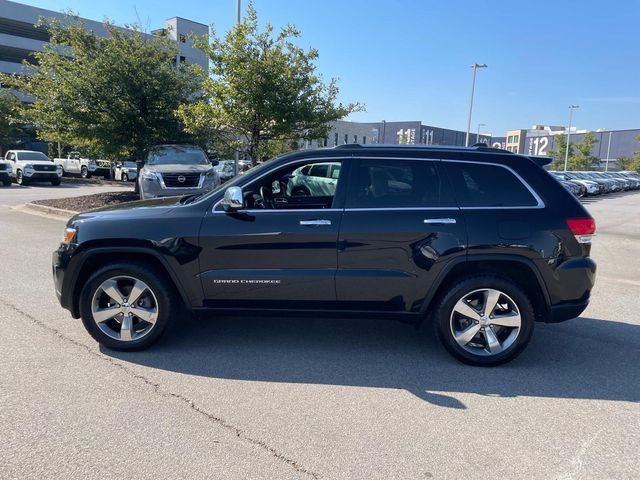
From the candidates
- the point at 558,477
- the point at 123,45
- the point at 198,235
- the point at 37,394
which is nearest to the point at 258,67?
the point at 123,45

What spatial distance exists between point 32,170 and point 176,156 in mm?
15887

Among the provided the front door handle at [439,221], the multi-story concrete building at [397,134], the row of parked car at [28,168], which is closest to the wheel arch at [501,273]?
the front door handle at [439,221]

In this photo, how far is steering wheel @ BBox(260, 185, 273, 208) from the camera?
4709mm

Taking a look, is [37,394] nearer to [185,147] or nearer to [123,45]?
[185,147]

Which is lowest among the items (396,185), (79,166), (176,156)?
(79,166)

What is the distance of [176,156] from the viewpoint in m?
13.5

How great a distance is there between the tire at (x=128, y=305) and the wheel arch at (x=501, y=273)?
2284 millimetres

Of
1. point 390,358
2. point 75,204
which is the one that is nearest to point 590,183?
point 75,204

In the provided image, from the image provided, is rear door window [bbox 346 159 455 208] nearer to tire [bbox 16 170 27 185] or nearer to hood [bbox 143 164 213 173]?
hood [bbox 143 164 213 173]

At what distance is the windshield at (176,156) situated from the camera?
1324 centimetres

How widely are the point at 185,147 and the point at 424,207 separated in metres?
11.2

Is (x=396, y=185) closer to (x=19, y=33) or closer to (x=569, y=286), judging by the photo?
(x=569, y=286)

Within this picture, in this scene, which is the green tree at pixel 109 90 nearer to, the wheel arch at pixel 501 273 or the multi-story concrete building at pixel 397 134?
the wheel arch at pixel 501 273

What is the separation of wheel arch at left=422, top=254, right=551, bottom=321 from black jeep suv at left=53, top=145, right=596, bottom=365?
0.01 meters
